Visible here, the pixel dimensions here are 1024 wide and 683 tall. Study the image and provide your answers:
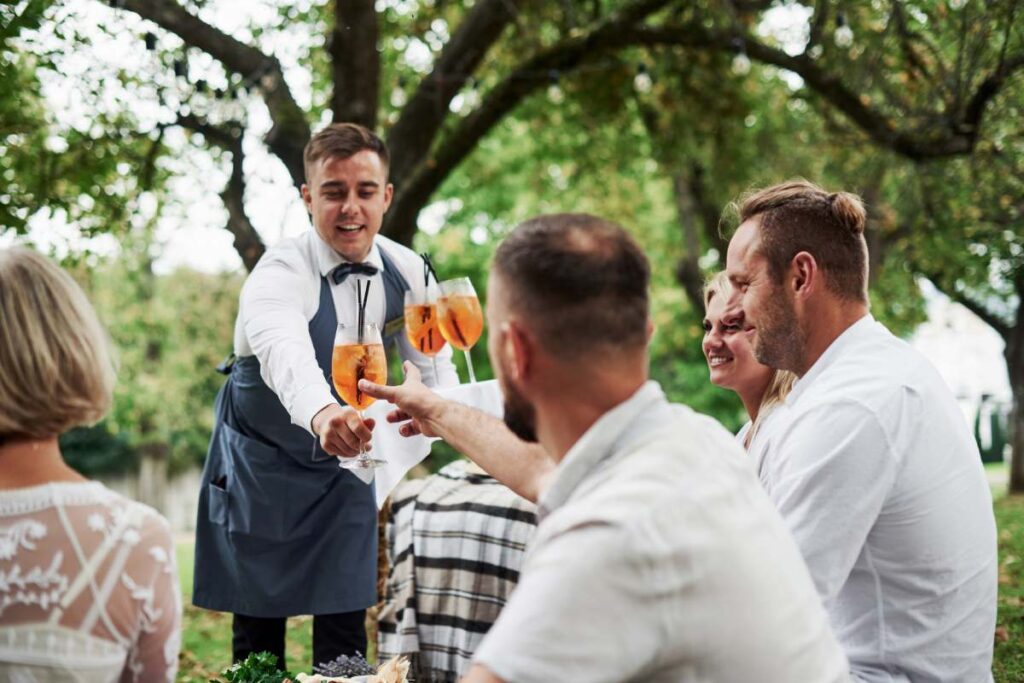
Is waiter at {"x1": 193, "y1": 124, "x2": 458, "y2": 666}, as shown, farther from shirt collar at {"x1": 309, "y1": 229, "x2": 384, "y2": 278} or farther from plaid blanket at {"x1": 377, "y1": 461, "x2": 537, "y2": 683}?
plaid blanket at {"x1": 377, "y1": 461, "x2": 537, "y2": 683}

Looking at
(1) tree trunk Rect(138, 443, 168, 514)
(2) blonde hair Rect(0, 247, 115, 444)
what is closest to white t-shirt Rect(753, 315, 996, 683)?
(2) blonde hair Rect(0, 247, 115, 444)

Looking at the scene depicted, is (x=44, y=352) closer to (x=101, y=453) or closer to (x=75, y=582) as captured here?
(x=75, y=582)

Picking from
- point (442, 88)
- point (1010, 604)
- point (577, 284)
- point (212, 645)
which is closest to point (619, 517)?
point (577, 284)

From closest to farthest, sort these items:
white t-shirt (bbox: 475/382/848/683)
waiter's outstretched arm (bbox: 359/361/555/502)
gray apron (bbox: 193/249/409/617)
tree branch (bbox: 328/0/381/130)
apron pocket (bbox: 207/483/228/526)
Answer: white t-shirt (bbox: 475/382/848/683)
waiter's outstretched arm (bbox: 359/361/555/502)
gray apron (bbox: 193/249/409/617)
apron pocket (bbox: 207/483/228/526)
tree branch (bbox: 328/0/381/130)

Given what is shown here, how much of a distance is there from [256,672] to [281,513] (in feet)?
4.34

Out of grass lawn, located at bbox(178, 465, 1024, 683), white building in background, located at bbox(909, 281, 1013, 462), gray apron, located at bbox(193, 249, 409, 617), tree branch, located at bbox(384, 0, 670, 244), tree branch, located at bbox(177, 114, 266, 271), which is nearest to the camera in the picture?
gray apron, located at bbox(193, 249, 409, 617)

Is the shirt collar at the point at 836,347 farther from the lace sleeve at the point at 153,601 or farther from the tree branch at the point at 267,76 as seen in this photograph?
the tree branch at the point at 267,76

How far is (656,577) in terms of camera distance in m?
1.47

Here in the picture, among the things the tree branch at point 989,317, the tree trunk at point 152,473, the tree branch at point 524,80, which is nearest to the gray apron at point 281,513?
the tree branch at point 524,80

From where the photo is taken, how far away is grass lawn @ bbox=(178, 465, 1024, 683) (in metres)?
5.54

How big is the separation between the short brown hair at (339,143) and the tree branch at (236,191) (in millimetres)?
4350

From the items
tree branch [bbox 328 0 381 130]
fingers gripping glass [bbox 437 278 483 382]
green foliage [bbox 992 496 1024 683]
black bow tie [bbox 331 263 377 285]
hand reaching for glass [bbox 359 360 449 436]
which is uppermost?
tree branch [bbox 328 0 381 130]

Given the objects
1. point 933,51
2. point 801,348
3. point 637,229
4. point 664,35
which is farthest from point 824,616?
point 637,229

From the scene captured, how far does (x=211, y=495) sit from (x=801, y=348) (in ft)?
8.68
